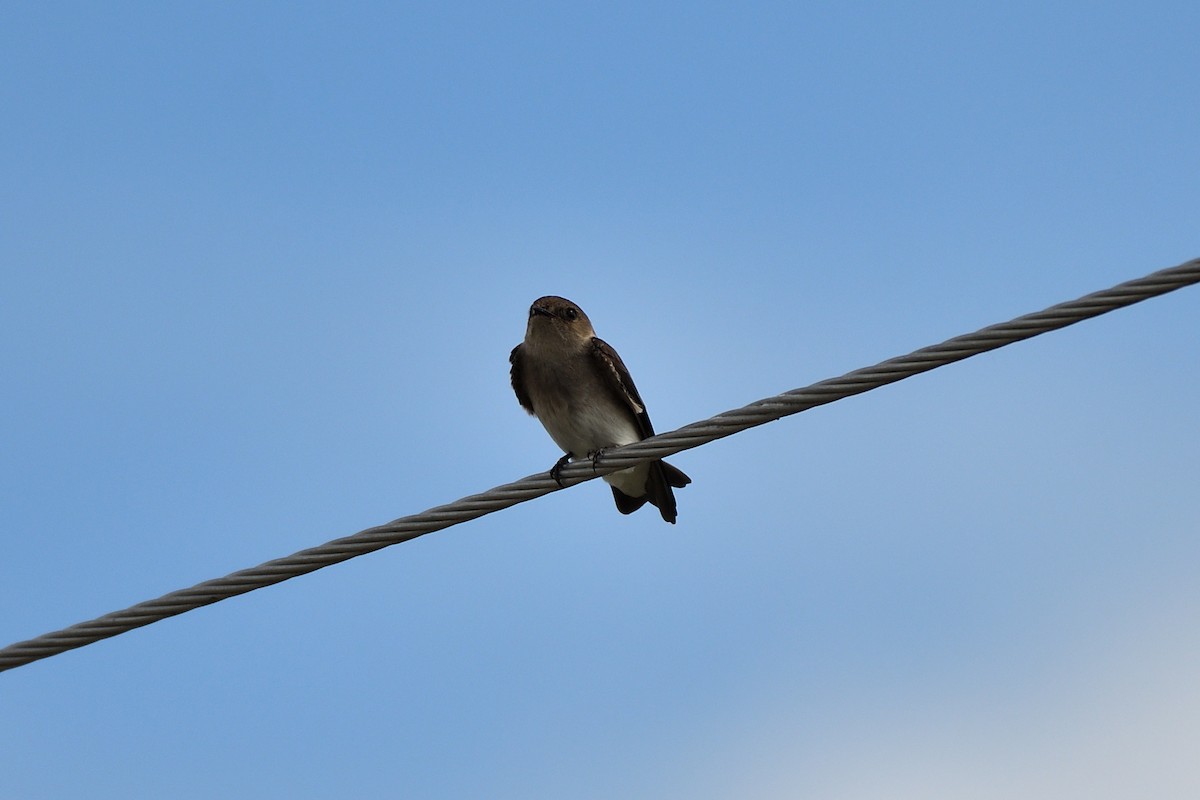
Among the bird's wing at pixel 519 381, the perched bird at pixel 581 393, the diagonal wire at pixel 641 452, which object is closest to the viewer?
the diagonal wire at pixel 641 452

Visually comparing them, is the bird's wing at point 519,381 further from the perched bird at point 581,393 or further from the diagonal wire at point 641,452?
the diagonal wire at point 641,452

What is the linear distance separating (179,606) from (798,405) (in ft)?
7.31

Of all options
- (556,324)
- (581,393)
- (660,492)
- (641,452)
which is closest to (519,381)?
(556,324)

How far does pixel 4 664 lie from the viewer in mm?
4977

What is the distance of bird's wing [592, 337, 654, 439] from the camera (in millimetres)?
8383

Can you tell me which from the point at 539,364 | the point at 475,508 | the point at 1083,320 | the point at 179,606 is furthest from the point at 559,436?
the point at 1083,320

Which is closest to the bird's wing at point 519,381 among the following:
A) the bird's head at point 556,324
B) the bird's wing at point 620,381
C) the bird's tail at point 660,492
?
the bird's head at point 556,324

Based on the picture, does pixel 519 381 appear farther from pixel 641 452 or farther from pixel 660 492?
pixel 641 452

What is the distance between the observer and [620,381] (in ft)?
27.5

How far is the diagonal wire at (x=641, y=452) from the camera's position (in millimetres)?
4410

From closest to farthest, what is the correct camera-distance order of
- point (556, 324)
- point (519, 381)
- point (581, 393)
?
point (581, 393), point (556, 324), point (519, 381)

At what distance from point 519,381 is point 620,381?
2.35 ft

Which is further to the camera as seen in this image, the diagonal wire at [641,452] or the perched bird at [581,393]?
the perched bird at [581,393]

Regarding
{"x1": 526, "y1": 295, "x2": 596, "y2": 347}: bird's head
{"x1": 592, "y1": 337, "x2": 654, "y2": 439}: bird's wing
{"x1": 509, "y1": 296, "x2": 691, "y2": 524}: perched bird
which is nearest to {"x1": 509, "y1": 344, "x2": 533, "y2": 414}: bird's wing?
{"x1": 509, "y1": 296, "x2": 691, "y2": 524}: perched bird
